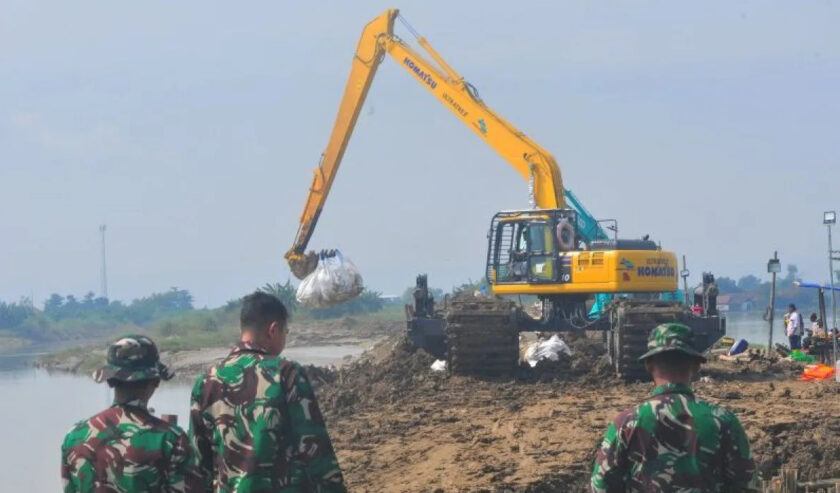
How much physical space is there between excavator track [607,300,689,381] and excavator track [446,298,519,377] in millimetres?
1553

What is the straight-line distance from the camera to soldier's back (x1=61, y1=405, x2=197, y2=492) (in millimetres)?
5555

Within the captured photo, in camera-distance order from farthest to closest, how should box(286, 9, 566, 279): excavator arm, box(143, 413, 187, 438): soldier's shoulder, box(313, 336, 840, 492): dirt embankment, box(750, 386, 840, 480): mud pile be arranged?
1. box(286, 9, 566, 279): excavator arm
2. box(313, 336, 840, 492): dirt embankment
3. box(750, 386, 840, 480): mud pile
4. box(143, 413, 187, 438): soldier's shoulder

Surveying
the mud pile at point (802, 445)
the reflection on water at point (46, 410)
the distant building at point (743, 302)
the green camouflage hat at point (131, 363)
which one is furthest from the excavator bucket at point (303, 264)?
the distant building at point (743, 302)

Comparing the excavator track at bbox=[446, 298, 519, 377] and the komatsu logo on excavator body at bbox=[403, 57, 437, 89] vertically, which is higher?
the komatsu logo on excavator body at bbox=[403, 57, 437, 89]

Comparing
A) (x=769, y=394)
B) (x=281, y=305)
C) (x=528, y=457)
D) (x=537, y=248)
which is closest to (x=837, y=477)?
(x=528, y=457)

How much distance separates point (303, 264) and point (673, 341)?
2160 cm

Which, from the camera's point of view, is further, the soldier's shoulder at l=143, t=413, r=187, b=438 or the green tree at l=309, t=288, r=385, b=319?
the green tree at l=309, t=288, r=385, b=319

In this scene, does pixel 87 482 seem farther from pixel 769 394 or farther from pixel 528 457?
pixel 769 394

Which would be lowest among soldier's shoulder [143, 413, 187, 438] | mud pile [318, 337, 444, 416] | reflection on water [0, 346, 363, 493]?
reflection on water [0, 346, 363, 493]

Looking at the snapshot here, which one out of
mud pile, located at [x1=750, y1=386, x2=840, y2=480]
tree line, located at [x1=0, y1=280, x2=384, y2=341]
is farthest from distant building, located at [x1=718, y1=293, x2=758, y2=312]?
mud pile, located at [x1=750, y1=386, x2=840, y2=480]

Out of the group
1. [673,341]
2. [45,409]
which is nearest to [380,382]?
[45,409]

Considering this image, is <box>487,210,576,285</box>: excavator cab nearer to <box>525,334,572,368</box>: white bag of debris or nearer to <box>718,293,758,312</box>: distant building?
<box>525,334,572,368</box>: white bag of debris

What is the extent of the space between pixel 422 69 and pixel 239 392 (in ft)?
66.1

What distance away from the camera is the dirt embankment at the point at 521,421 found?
12242 mm
